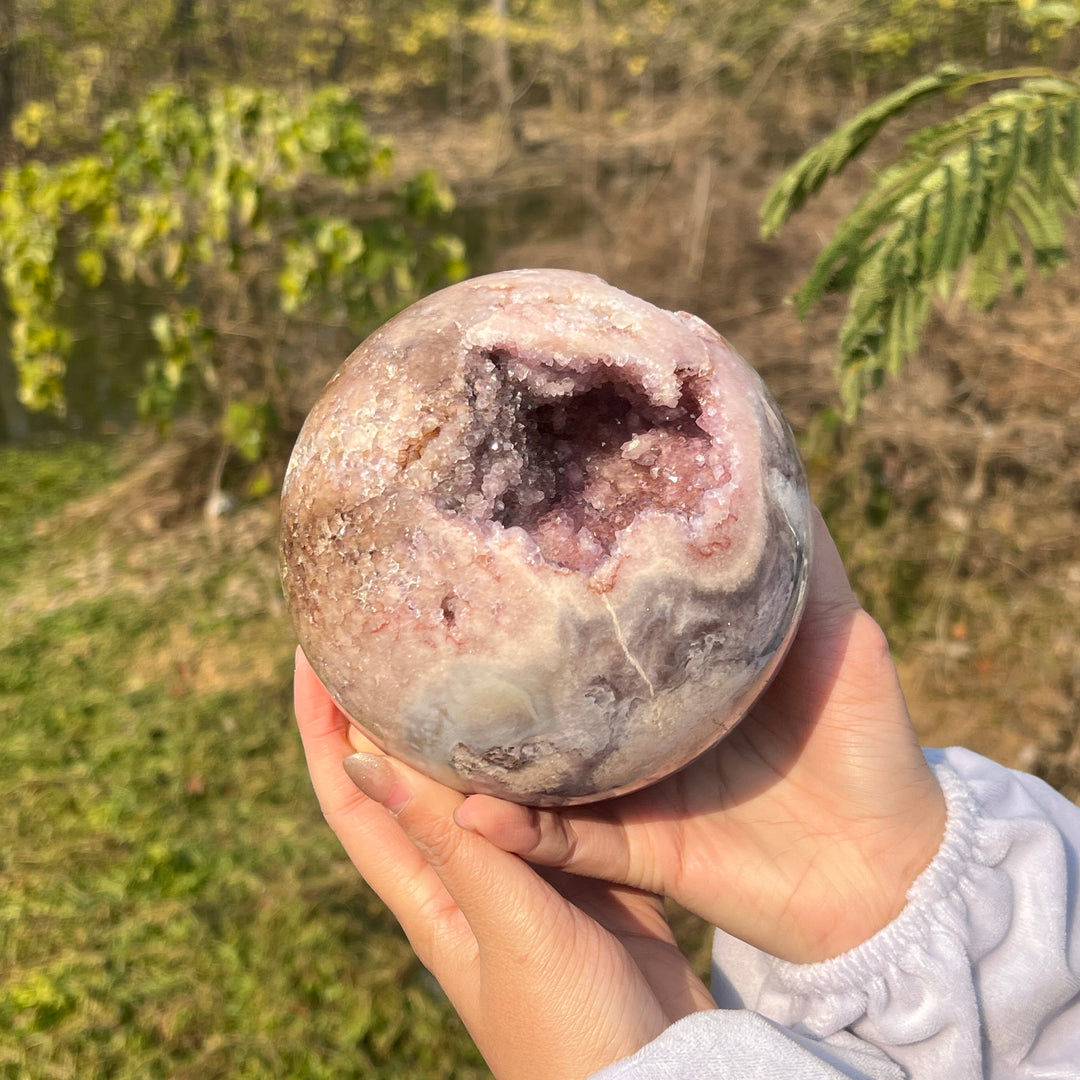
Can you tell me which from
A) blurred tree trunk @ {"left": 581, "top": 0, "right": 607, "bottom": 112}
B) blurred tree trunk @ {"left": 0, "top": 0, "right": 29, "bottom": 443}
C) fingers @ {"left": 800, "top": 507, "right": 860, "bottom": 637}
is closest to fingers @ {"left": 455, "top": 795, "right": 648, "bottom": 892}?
fingers @ {"left": 800, "top": 507, "right": 860, "bottom": 637}

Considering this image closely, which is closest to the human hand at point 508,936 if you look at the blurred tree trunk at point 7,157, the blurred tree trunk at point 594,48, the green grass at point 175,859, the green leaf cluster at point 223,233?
the green grass at point 175,859

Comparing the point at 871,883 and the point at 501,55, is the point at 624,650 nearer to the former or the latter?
the point at 871,883

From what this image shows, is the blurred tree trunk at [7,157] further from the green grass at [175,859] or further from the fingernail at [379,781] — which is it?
the fingernail at [379,781]

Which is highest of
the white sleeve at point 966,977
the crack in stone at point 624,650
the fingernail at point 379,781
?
the crack in stone at point 624,650

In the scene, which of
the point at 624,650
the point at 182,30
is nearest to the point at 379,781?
the point at 624,650

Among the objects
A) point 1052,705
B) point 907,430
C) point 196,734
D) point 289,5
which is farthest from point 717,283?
point 289,5

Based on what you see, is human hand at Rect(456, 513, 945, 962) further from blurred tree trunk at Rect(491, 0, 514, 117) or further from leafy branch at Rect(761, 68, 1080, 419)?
blurred tree trunk at Rect(491, 0, 514, 117)

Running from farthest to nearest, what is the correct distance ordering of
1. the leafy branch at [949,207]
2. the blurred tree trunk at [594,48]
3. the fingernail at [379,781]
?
the blurred tree trunk at [594,48], the leafy branch at [949,207], the fingernail at [379,781]
